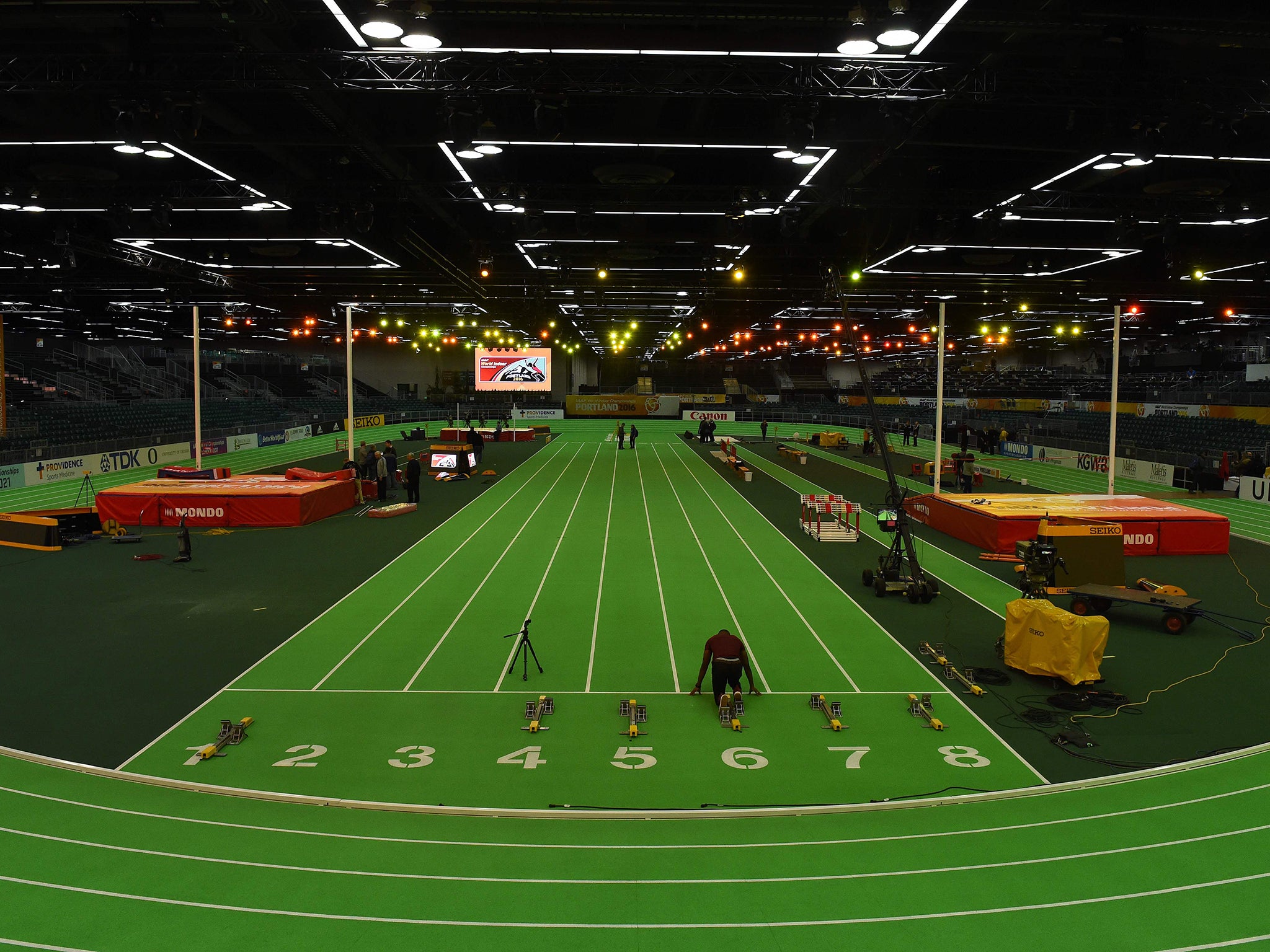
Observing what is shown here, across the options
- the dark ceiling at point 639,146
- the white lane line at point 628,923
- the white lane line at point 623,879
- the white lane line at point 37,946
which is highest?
the dark ceiling at point 639,146

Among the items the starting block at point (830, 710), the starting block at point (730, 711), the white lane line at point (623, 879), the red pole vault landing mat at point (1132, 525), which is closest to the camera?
the white lane line at point (623, 879)

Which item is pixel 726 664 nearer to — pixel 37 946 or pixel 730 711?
pixel 730 711

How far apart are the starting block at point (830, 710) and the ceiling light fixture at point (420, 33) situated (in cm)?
922

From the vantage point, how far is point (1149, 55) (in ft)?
38.2

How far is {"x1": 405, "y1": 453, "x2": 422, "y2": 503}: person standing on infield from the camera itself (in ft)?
84.5

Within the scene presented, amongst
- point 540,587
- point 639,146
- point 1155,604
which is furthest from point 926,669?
point 639,146

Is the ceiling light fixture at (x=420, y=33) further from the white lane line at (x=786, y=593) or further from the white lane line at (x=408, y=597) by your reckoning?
the white lane line at (x=786, y=593)

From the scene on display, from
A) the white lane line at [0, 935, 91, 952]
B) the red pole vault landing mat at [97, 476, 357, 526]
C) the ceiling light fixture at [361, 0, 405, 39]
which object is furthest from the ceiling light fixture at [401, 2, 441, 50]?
the red pole vault landing mat at [97, 476, 357, 526]

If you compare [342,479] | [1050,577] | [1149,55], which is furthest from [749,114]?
[342,479]

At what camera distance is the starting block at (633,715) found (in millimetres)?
9047

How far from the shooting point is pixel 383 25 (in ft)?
28.1

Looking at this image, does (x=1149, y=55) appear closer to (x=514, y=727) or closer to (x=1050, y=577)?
(x=1050, y=577)

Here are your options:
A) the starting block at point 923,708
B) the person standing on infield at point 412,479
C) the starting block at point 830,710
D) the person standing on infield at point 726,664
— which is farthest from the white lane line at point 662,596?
the person standing on infield at point 412,479

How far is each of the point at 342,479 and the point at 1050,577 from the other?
21.6 m
